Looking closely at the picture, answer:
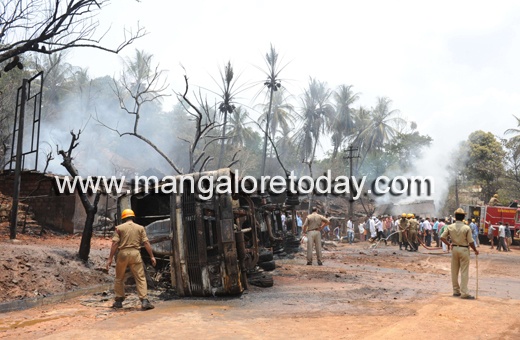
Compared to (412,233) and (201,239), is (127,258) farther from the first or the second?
(412,233)

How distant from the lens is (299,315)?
7133 millimetres

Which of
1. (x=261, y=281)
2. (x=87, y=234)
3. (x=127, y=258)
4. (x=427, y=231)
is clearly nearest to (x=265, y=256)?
(x=261, y=281)

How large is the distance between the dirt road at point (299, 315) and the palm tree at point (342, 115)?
5203cm

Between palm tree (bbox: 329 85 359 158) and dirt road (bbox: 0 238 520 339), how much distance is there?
5203 cm

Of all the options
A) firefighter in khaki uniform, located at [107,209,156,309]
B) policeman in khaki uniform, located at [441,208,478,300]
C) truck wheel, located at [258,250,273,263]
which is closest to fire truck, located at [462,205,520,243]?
truck wheel, located at [258,250,273,263]

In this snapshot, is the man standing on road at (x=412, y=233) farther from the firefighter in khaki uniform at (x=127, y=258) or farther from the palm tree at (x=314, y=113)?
the palm tree at (x=314, y=113)

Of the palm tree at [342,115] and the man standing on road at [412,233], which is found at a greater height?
the palm tree at [342,115]

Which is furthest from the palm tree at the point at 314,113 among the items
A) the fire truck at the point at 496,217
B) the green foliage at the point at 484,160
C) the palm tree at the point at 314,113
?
the fire truck at the point at 496,217

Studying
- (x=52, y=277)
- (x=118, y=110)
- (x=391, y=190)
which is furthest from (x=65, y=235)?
(x=118, y=110)

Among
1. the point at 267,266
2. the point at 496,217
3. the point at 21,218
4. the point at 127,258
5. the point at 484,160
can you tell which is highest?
the point at 484,160

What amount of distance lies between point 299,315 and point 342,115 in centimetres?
5708

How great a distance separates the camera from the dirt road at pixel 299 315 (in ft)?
19.8

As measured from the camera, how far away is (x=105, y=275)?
36.6 ft

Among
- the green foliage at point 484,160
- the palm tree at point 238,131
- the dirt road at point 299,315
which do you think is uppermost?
the palm tree at point 238,131
